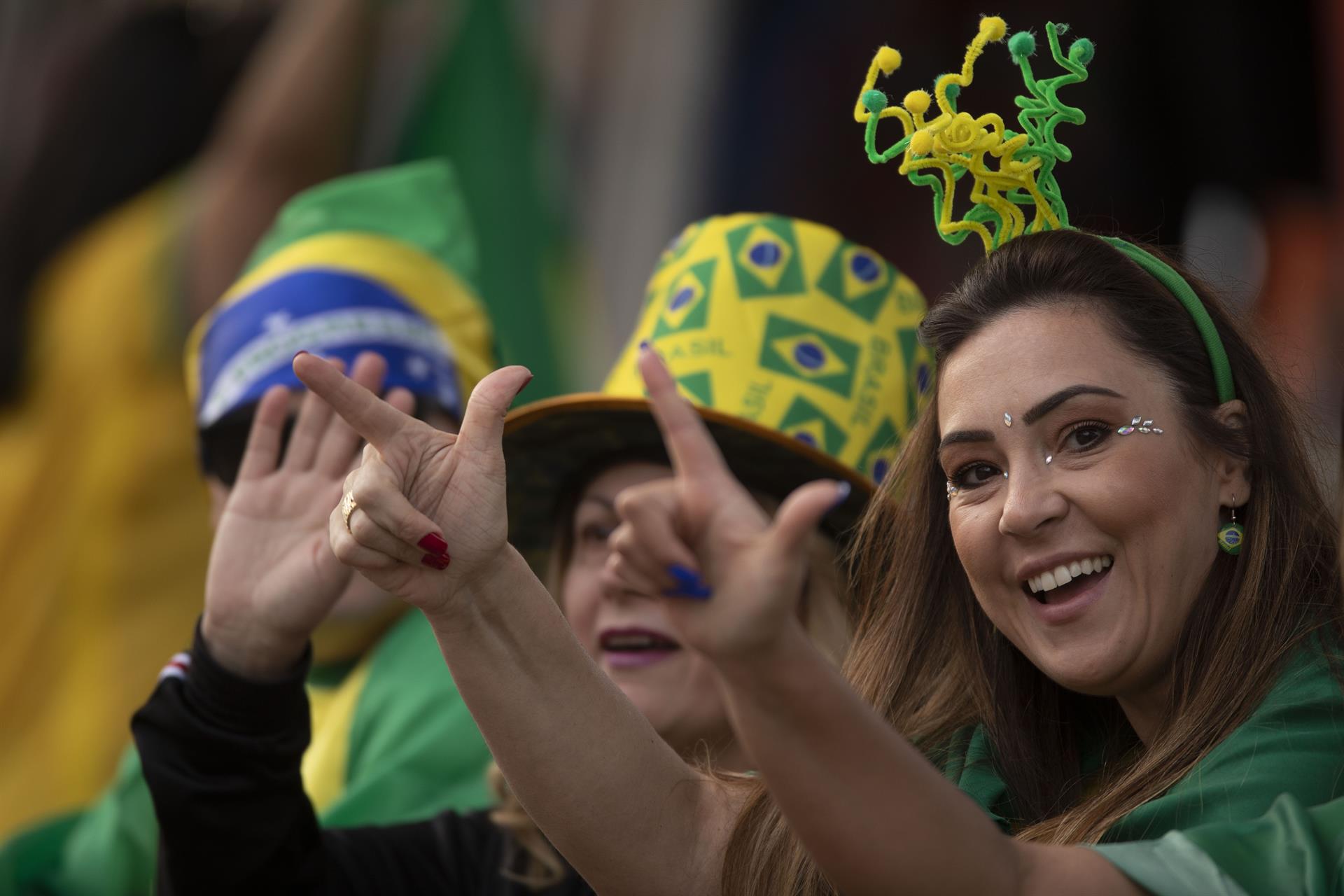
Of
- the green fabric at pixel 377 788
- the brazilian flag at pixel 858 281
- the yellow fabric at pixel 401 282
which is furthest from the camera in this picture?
the yellow fabric at pixel 401 282

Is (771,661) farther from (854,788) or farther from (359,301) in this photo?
(359,301)

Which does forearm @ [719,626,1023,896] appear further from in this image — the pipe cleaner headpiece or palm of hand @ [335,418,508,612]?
the pipe cleaner headpiece

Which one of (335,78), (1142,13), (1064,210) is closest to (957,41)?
(1142,13)

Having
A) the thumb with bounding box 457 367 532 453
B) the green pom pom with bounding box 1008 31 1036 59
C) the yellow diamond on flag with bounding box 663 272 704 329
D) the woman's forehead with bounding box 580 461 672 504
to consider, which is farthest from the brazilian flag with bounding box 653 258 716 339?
the thumb with bounding box 457 367 532 453

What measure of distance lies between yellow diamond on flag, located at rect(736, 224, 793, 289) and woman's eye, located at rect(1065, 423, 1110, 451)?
0.91 metres

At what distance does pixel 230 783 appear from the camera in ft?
7.98

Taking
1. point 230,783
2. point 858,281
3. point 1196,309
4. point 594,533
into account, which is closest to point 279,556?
point 230,783

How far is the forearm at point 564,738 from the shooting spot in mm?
1860

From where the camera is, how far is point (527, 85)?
4691 millimetres

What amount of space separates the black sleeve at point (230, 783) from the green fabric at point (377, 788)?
426mm

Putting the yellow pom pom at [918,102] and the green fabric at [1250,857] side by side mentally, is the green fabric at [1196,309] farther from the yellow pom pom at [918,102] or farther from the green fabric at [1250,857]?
the green fabric at [1250,857]

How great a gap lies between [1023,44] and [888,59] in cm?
16

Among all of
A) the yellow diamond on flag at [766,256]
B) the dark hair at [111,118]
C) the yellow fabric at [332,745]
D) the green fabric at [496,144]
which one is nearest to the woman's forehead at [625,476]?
the yellow diamond on flag at [766,256]

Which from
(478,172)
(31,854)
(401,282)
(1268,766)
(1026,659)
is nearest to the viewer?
(1268,766)
